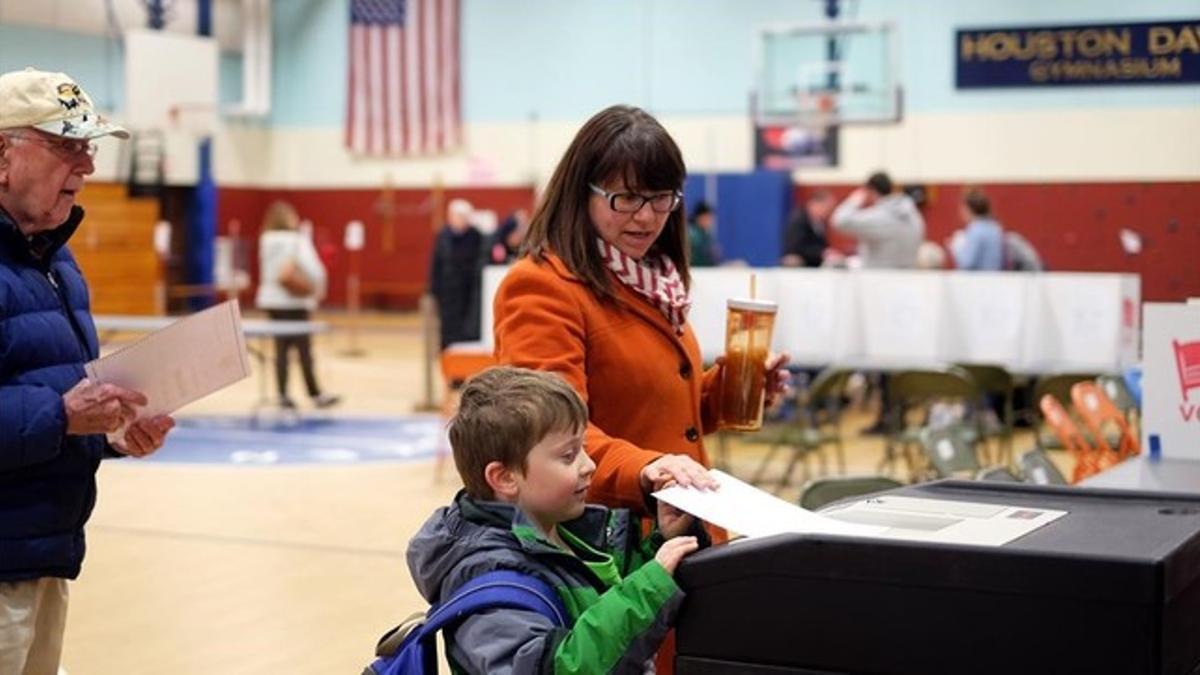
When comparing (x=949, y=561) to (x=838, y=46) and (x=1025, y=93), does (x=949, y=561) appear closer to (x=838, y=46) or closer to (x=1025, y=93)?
(x=838, y=46)

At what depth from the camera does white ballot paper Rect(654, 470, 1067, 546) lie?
2.00 metres

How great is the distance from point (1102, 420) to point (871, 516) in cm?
480

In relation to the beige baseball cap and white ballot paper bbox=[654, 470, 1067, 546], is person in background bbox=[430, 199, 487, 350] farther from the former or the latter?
white ballot paper bbox=[654, 470, 1067, 546]

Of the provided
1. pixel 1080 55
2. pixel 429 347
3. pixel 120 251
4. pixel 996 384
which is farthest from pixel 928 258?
pixel 120 251

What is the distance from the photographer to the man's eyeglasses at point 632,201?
2803 mm

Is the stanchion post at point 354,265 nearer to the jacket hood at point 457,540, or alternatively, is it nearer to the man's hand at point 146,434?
the man's hand at point 146,434

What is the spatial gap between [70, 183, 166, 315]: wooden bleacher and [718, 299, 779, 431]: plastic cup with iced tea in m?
16.8

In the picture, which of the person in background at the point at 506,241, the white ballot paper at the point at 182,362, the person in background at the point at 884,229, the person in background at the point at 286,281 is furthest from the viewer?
the person in background at the point at 506,241

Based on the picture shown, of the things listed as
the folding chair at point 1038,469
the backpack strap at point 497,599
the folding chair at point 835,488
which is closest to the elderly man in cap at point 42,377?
the backpack strap at point 497,599

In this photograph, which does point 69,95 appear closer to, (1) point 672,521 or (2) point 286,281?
(1) point 672,521

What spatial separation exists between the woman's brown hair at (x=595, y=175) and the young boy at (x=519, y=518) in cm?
43

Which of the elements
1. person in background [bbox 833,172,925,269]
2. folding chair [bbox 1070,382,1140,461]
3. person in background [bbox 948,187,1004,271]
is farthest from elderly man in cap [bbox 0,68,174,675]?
person in background [bbox 948,187,1004,271]

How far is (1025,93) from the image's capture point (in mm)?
17797

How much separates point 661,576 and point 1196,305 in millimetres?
2939
